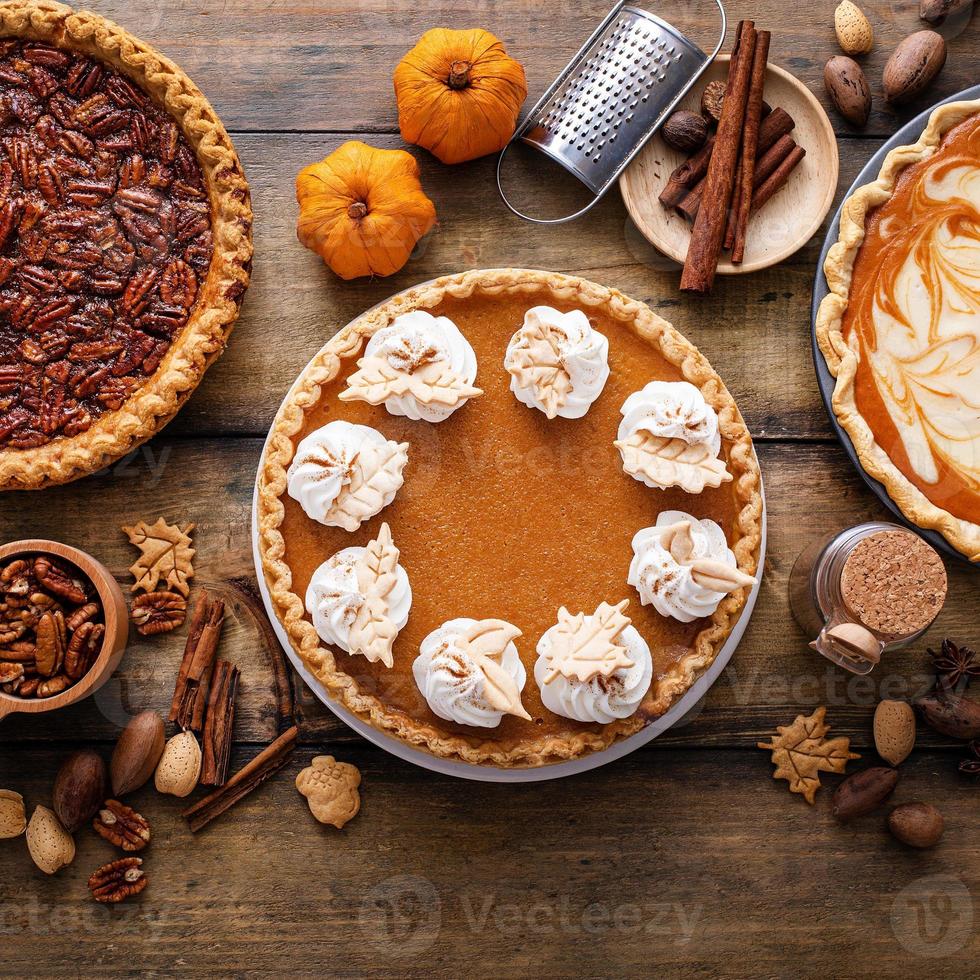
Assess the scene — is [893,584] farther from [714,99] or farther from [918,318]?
[714,99]

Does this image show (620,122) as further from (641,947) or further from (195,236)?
(641,947)

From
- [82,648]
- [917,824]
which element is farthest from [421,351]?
[917,824]

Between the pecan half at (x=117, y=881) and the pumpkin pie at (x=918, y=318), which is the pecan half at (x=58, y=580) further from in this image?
the pumpkin pie at (x=918, y=318)

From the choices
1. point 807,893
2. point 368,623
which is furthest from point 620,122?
point 807,893

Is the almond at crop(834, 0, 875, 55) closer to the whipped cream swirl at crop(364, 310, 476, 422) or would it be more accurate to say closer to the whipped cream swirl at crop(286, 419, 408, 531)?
the whipped cream swirl at crop(364, 310, 476, 422)

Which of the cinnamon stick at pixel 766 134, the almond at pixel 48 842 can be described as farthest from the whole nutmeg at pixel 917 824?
the almond at pixel 48 842

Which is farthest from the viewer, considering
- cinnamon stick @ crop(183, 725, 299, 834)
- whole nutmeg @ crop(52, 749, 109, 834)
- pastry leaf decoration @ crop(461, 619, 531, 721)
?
cinnamon stick @ crop(183, 725, 299, 834)

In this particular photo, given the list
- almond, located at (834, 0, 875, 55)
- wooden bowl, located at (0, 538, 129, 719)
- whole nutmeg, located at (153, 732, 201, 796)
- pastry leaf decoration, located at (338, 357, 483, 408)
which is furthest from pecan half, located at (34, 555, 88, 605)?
almond, located at (834, 0, 875, 55)
